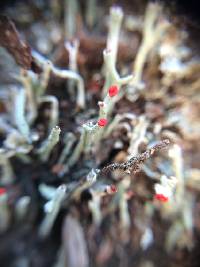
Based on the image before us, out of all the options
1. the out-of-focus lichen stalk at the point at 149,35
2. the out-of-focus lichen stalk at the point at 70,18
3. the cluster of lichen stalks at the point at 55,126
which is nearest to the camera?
the cluster of lichen stalks at the point at 55,126

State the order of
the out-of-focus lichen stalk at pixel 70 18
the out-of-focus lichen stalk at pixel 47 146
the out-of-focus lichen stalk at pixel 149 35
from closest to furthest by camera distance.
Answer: the out-of-focus lichen stalk at pixel 47 146 < the out-of-focus lichen stalk at pixel 149 35 < the out-of-focus lichen stalk at pixel 70 18

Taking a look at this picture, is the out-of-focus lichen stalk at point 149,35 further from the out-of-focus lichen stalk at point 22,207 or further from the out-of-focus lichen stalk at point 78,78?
the out-of-focus lichen stalk at point 22,207

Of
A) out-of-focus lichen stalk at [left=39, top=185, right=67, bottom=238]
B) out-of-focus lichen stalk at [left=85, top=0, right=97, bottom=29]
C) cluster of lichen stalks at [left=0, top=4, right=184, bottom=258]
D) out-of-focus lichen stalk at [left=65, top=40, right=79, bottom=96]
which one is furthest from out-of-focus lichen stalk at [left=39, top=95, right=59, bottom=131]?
out-of-focus lichen stalk at [left=85, top=0, right=97, bottom=29]

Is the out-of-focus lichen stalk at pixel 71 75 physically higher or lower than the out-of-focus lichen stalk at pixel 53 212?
higher

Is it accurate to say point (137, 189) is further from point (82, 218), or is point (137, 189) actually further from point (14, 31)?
point (14, 31)

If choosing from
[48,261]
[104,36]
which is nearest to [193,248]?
[48,261]

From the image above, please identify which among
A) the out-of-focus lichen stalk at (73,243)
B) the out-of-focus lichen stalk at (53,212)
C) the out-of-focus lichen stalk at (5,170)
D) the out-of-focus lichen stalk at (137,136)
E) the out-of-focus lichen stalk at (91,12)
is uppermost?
the out-of-focus lichen stalk at (91,12)

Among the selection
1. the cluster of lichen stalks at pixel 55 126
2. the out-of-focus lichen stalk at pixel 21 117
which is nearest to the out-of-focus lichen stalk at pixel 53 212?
the cluster of lichen stalks at pixel 55 126

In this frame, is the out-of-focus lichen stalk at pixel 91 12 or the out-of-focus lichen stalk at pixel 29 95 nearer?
the out-of-focus lichen stalk at pixel 29 95
